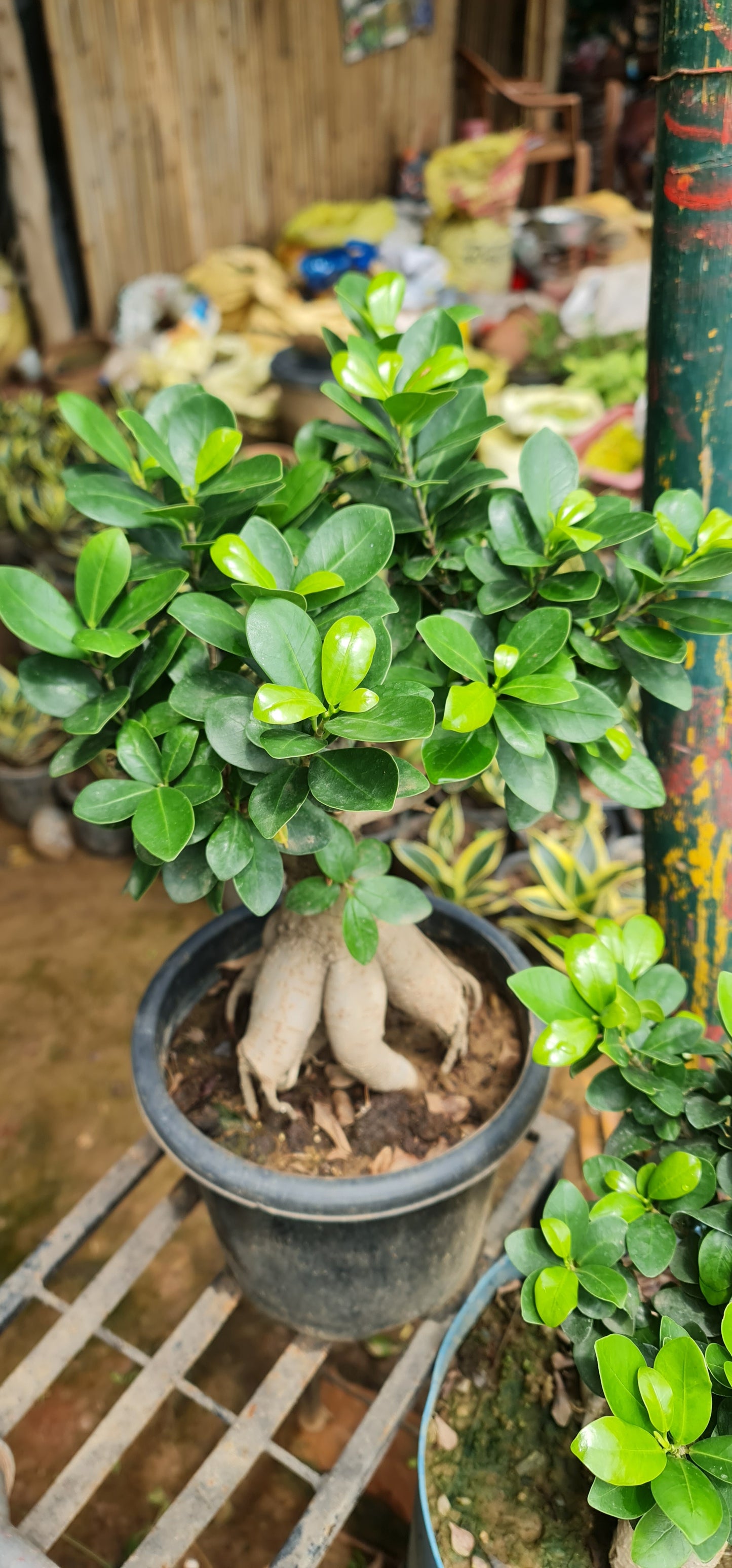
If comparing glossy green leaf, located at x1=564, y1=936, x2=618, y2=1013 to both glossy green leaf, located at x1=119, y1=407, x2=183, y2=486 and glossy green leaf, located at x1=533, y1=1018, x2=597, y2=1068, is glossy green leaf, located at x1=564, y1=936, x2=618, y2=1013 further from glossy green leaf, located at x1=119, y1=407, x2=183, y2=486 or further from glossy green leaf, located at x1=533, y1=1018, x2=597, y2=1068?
glossy green leaf, located at x1=119, y1=407, x2=183, y2=486

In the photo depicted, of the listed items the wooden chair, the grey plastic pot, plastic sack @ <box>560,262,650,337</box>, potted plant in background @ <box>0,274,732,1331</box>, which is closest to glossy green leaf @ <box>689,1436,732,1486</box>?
potted plant in background @ <box>0,274,732,1331</box>

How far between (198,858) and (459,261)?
4.86 meters

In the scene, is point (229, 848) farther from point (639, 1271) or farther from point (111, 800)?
point (639, 1271)

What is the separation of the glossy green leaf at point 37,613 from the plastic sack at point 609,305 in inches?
171

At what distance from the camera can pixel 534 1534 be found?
1143mm

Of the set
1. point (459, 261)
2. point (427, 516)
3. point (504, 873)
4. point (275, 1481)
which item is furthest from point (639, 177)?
point (275, 1481)

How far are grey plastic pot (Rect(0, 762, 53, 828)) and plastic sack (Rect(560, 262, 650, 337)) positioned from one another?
3205 millimetres

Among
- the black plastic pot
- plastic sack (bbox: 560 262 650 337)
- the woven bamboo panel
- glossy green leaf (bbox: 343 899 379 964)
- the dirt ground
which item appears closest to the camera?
glossy green leaf (bbox: 343 899 379 964)

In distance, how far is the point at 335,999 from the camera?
4.45 feet

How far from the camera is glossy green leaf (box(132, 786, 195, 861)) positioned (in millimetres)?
867

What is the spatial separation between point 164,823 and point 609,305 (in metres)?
4.67

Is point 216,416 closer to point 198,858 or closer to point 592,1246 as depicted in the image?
point 198,858

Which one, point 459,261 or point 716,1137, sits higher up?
point 459,261

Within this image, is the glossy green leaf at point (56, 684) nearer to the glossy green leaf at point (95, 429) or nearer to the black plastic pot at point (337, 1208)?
the glossy green leaf at point (95, 429)
